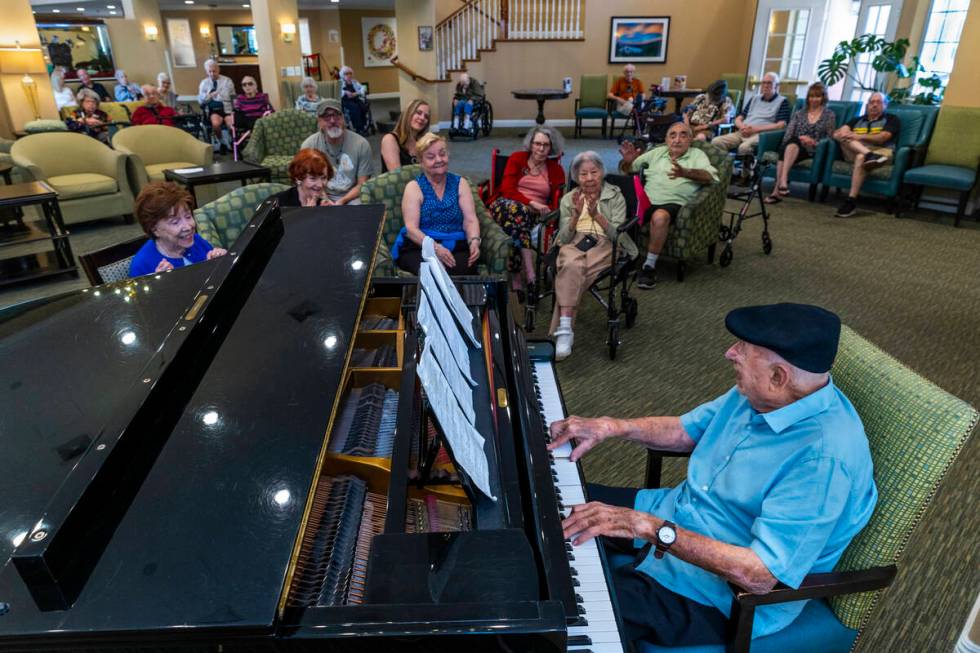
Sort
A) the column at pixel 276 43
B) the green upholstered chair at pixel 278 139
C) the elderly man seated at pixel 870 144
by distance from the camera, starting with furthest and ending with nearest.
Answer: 1. the column at pixel 276 43
2. the green upholstered chair at pixel 278 139
3. the elderly man seated at pixel 870 144

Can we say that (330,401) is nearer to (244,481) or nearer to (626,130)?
(244,481)

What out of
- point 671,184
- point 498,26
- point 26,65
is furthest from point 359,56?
point 671,184

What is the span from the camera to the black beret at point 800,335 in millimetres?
1327

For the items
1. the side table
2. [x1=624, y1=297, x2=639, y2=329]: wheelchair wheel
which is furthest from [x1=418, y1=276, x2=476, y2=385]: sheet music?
the side table

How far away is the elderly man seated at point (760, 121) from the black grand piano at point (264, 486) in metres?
6.86

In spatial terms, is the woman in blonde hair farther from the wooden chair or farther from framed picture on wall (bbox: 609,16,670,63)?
framed picture on wall (bbox: 609,16,670,63)

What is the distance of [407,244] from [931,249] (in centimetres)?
488

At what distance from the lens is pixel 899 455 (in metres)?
1.40

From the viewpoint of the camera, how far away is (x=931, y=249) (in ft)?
18.5

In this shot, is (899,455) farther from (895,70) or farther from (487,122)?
(487,122)

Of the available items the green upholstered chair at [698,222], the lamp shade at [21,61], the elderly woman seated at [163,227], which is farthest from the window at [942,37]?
the lamp shade at [21,61]

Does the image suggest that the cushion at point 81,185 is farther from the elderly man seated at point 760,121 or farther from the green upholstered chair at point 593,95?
Answer: the green upholstered chair at point 593,95

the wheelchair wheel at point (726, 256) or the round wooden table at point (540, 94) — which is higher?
the round wooden table at point (540, 94)

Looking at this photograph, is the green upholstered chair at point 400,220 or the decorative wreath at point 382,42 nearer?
the green upholstered chair at point 400,220
